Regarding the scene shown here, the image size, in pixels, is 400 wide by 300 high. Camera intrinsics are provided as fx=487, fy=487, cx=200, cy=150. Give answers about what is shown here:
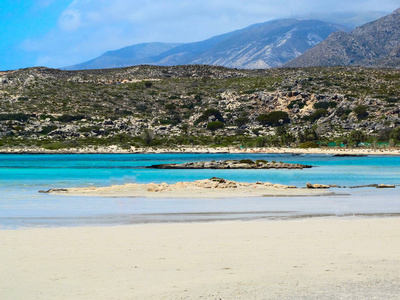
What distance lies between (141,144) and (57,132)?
59.5 ft

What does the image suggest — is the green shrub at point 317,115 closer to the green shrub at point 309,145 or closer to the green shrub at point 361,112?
the green shrub at point 361,112

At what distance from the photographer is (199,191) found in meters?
26.0

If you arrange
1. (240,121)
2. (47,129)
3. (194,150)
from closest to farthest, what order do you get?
(194,150) < (47,129) < (240,121)

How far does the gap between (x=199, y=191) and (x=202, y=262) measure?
54.1 feet

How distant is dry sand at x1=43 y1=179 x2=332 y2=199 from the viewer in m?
24.5

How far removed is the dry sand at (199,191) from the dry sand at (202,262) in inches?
422

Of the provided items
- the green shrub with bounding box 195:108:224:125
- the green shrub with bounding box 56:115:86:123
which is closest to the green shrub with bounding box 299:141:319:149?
the green shrub with bounding box 195:108:224:125

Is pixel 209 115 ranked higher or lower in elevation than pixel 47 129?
lower

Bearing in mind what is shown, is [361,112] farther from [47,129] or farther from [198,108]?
[47,129]

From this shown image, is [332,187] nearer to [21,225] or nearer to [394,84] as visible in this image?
[21,225]

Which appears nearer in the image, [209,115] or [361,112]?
[361,112]

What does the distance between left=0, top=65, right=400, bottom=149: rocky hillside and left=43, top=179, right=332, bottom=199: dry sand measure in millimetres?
70610

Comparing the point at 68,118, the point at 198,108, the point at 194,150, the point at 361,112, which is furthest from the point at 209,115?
the point at 361,112

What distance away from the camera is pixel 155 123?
4513 inches
